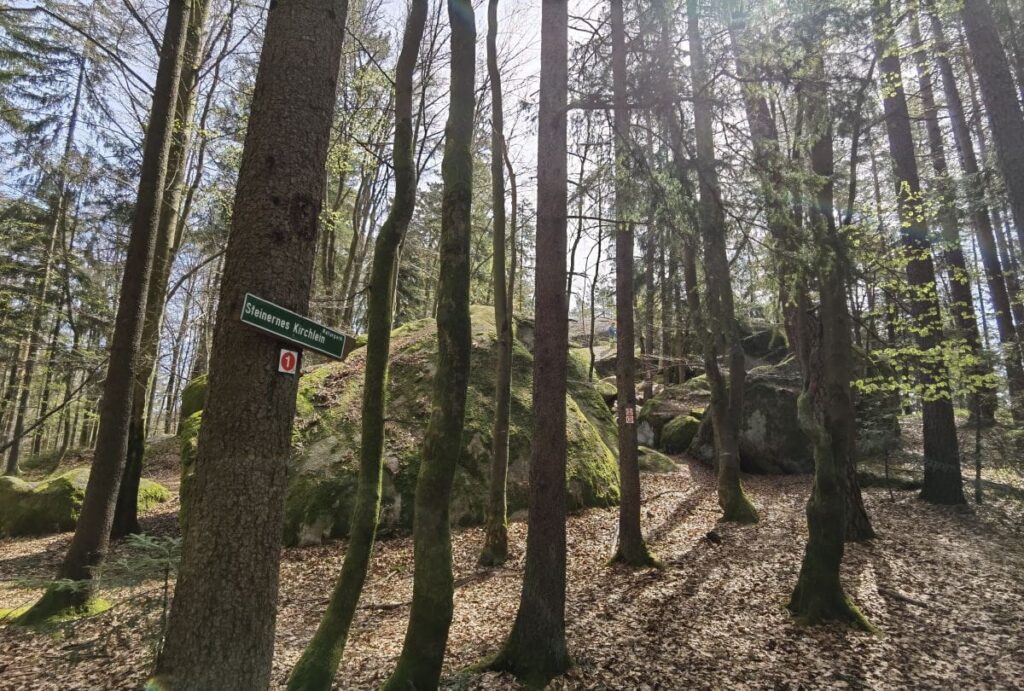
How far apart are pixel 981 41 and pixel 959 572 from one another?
629 centimetres

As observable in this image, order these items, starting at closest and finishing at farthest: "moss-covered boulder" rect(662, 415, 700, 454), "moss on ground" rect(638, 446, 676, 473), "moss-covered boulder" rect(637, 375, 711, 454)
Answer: "moss on ground" rect(638, 446, 676, 473)
"moss-covered boulder" rect(662, 415, 700, 454)
"moss-covered boulder" rect(637, 375, 711, 454)

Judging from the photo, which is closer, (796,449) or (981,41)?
(981,41)

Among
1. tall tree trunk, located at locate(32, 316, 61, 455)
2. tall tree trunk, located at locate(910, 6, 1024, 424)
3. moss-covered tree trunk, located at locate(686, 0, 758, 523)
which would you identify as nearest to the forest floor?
moss-covered tree trunk, located at locate(686, 0, 758, 523)

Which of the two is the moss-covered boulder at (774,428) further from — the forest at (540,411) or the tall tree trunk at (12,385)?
the tall tree trunk at (12,385)

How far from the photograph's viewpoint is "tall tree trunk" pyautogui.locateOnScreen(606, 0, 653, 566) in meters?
7.17

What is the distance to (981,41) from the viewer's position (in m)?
5.75

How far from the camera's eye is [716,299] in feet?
27.9

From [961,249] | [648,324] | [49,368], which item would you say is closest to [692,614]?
[961,249]

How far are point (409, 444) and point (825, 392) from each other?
21.7ft

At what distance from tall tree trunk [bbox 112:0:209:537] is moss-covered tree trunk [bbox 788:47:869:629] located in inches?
387

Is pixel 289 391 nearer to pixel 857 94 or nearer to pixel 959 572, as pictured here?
pixel 857 94

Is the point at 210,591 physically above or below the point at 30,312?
below

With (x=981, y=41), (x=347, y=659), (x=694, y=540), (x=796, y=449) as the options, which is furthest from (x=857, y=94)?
(x=796, y=449)

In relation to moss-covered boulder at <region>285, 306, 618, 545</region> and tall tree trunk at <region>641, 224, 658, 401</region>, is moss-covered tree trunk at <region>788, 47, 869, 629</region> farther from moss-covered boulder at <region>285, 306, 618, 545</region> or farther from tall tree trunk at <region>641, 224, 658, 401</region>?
moss-covered boulder at <region>285, 306, 618, 545</region>
